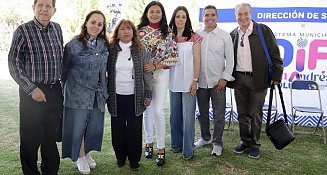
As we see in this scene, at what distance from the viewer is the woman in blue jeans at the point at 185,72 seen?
347 centimetres

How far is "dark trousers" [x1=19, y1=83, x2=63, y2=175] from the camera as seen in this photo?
2.70 meters

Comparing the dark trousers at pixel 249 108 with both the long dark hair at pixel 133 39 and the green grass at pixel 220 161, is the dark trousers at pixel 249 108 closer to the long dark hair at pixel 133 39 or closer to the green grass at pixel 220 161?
the green grass at pixel 220 161

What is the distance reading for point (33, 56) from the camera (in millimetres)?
2598

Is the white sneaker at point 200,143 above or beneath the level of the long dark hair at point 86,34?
beneath

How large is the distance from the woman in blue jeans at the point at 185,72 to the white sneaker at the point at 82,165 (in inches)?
40.6

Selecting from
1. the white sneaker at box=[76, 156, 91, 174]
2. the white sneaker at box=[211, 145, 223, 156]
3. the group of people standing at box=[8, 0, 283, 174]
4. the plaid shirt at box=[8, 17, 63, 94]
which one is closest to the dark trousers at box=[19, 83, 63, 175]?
the group of people standing at box=[8, 0, 283, 174]

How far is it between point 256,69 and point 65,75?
78.4 inches

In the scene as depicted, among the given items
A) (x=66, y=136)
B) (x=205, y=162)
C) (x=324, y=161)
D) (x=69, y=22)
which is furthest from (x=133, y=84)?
(x=69, y=22)

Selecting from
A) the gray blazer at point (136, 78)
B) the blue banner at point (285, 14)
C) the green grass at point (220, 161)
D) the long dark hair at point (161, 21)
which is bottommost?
the green grass at point (220, 161)

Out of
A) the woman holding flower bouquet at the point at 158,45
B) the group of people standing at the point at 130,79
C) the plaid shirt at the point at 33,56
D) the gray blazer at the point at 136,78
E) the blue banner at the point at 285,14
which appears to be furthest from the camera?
the blue banner at the point at 285,14

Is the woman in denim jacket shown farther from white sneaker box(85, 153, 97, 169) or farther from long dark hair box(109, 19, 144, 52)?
white sneaker box(85, 153, 97, 169)

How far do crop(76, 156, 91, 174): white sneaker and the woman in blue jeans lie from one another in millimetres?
1032

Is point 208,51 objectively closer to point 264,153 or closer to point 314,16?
point 264,153

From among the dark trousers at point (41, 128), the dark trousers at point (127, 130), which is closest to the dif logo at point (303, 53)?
the dark trousers at point (127, 130)
